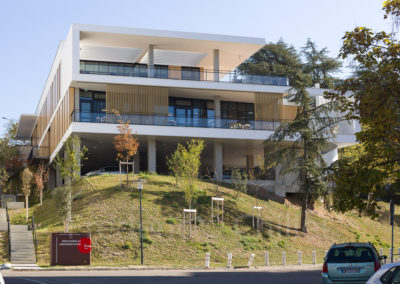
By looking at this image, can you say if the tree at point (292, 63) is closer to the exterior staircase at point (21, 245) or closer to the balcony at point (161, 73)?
the balcony at point (161, 73)

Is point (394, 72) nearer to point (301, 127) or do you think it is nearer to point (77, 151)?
point (301, 127)

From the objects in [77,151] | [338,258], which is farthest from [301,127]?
[338,258]

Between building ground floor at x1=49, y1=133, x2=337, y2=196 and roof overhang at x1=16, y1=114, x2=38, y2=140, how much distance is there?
17.4 m

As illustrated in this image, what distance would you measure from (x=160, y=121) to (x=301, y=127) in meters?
11.4

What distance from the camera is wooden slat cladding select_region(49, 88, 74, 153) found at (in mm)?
46800

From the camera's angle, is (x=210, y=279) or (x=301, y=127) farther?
(x=301, y=127)

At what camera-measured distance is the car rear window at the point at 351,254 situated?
15.8 metres

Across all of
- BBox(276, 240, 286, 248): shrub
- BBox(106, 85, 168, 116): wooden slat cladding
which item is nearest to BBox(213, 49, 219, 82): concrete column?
BBox(106, 85, 168, 116): wooden slat cladding

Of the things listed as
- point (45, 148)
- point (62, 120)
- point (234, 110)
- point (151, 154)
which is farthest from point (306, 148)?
point (45, 148)

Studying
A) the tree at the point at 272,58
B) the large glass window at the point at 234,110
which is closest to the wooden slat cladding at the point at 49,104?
the large glass window at the point at 234,110

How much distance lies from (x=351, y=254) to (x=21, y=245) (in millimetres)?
20921

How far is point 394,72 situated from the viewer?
58.2 ft

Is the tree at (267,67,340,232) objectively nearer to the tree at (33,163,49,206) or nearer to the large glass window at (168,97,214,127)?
the large glass window at (168,97,214,127)

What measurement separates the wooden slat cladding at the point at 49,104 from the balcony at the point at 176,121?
10.00 meters
